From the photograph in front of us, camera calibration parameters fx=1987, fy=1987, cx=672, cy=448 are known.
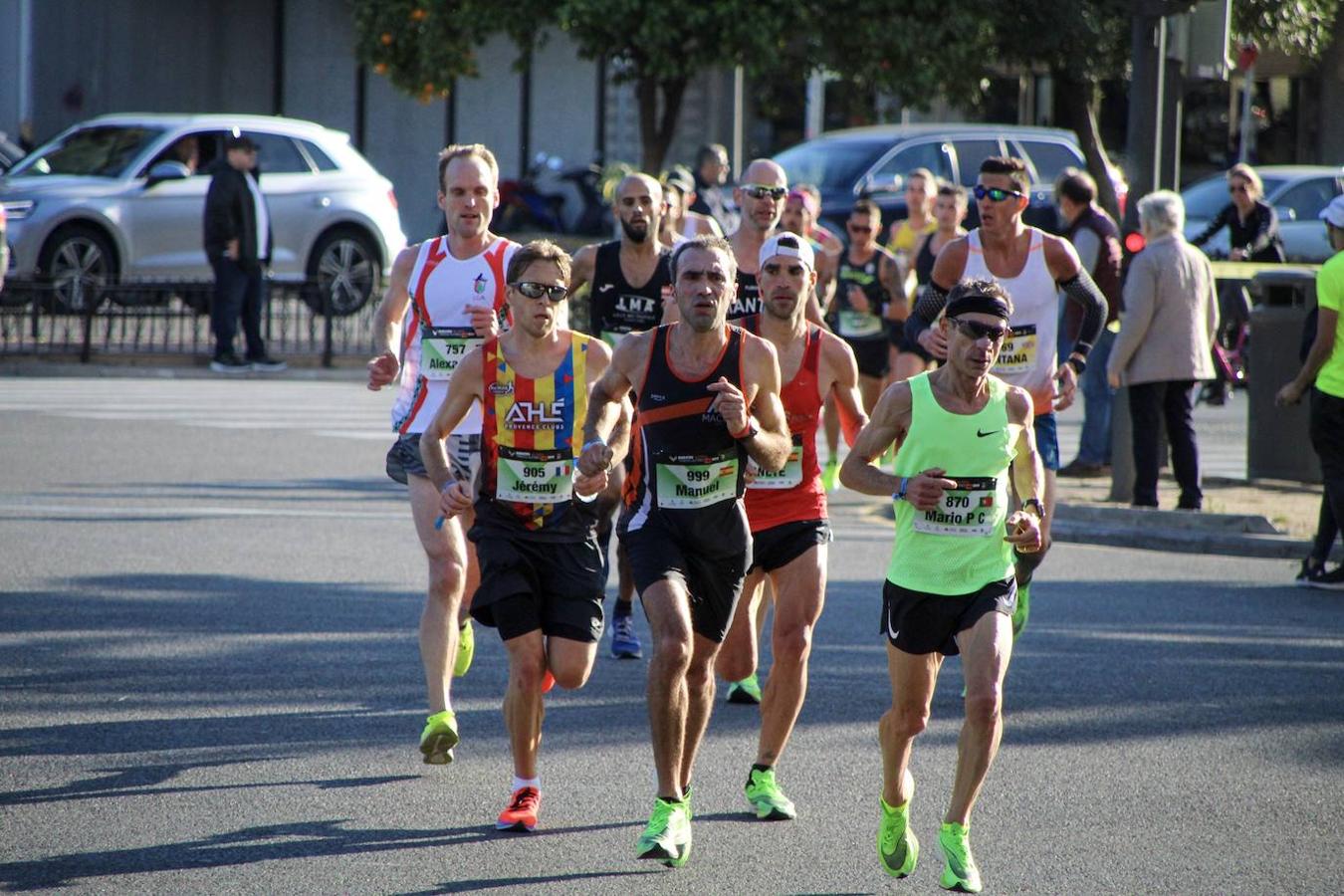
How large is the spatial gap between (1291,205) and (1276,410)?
33.5ft

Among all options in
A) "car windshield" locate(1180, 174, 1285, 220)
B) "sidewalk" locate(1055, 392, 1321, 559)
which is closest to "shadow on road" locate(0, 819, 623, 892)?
"sidewalk" locate(1055, 392, 1321, 559)

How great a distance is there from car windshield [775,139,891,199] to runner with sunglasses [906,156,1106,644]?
42.6 ft

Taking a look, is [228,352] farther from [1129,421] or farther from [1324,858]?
[1324,858]

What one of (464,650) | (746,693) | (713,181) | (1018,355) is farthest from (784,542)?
(713,181)

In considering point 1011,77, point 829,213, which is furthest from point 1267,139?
point 829,213

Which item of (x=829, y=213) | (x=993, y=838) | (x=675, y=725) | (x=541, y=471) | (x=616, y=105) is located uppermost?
(x=616, y=105)

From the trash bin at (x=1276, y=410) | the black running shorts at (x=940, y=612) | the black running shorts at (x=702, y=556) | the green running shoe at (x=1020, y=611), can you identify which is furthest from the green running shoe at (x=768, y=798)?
the trash bin at (x=1276, y=410)

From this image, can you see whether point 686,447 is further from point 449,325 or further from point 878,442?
point 449,325

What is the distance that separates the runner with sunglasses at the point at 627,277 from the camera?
8.38 metres

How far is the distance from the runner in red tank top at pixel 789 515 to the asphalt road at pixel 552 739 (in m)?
0.31

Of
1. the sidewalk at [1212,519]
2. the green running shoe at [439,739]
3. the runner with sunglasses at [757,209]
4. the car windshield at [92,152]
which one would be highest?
the car windshield at [92,152]

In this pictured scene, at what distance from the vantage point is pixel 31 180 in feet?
68.9

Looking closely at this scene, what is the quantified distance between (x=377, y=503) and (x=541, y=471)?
6585mm

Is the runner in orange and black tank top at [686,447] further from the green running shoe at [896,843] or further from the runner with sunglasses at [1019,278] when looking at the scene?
the runner with sunglasses at [1019,278]
